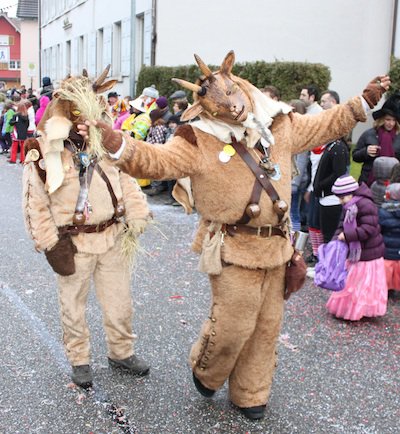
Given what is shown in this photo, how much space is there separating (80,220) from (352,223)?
2563 mm

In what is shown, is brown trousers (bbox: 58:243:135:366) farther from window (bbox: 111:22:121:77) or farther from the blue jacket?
window (bbox: 111:22:121:77)

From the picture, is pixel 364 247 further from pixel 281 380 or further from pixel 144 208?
pixel 144 208

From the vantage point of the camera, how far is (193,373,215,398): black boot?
153 inches

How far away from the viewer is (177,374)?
4309 mm

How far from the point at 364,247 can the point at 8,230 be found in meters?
5.37

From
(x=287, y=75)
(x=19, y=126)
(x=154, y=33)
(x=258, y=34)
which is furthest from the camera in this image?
(x=154, y=33)

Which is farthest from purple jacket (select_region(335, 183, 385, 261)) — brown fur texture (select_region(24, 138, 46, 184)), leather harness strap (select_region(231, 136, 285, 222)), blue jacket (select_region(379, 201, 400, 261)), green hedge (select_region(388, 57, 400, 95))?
green hedge (select_region(388, 57, 400, 95))

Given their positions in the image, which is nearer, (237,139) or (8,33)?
(237,139)

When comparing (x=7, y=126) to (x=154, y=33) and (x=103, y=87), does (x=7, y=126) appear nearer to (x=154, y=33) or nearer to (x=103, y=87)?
(x=154, y=33)

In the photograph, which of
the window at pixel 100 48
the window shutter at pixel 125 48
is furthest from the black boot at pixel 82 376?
the window at pixel 100 48

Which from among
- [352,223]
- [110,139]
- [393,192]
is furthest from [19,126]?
[110,139]

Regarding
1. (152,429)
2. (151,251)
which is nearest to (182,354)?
(152,429)

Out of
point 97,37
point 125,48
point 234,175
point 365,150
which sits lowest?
point 365,150

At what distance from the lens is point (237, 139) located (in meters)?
3.45
